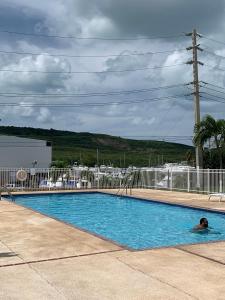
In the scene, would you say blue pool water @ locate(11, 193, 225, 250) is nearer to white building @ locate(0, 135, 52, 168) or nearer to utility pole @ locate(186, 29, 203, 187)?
utility pole @ locate(186, 29, 203, 187)

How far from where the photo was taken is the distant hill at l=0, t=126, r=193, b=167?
91312 mm

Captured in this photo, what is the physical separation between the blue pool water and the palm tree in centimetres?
655

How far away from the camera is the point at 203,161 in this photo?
2808 cm

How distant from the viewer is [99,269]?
6.96 m

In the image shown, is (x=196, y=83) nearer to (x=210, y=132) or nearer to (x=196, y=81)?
(x=196, y=81)

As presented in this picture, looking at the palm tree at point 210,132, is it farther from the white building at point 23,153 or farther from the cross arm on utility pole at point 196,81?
the white building at point 23,153

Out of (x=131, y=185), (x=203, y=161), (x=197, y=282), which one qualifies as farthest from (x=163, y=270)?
(x=203, y=161)

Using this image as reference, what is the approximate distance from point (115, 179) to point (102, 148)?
9218 centimetres

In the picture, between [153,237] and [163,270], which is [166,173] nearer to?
[153,237]

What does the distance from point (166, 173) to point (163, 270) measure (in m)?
18.2

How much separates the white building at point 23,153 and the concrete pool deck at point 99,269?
42.1m

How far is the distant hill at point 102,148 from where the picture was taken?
91312 millimetres

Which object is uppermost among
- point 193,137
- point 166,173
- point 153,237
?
point 193,137

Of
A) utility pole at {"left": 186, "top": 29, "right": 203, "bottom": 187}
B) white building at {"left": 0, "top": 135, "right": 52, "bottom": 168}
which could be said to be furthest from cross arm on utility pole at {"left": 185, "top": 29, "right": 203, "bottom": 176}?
white building at {"left": 0, "top": 135, "right": 52, "bottom": 168}
